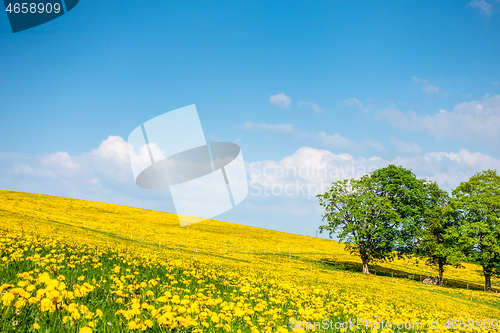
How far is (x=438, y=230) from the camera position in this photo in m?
47.5

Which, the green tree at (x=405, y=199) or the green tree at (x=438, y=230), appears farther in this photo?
the green tree at (x=405, y=199)

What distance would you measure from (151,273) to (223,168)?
21.2ft

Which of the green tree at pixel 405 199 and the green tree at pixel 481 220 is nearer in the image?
the green tree at pixel 481 220

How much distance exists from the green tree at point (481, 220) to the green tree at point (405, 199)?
5024 mm

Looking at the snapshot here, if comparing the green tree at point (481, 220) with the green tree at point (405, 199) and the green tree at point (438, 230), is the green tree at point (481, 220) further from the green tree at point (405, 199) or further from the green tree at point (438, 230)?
the green tree at point (405, 199)

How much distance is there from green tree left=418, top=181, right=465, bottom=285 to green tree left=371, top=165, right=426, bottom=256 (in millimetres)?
1331

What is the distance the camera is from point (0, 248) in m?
8.99

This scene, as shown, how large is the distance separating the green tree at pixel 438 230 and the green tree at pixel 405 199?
1.33 m

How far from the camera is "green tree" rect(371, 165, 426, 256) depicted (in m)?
44.5

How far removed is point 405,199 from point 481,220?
32.1ft

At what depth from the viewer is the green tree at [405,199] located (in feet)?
146

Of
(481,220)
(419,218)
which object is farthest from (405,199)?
(481,220)

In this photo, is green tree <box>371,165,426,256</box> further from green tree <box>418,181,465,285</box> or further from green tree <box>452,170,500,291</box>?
green tree <box>452,170,500,291</box>

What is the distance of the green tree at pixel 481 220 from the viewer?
4089 cm
